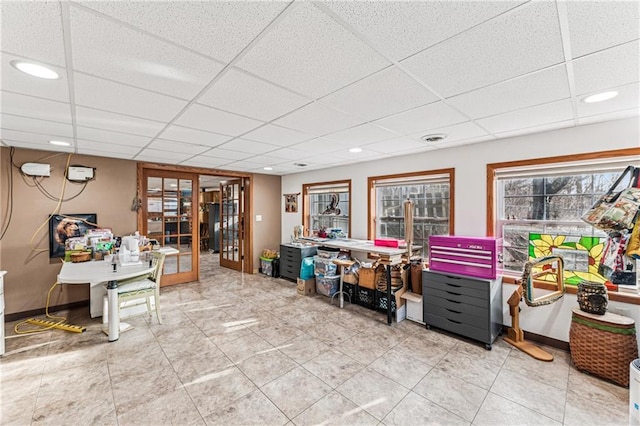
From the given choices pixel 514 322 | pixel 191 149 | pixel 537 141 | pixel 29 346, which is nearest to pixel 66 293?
pixel 29 346

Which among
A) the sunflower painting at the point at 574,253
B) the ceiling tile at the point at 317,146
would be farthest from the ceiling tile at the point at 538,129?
the ceiling tile at the point at 317,146

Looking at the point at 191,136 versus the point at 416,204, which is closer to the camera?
the point at 191,136

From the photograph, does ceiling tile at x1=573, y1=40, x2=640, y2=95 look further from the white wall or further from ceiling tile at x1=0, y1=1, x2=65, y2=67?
ceiling tile at x1=0, y1=1, x2=65, y2=67

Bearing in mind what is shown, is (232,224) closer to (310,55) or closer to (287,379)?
(287,379)

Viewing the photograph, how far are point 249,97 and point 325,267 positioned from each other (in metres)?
3.18

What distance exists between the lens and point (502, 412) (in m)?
1.95

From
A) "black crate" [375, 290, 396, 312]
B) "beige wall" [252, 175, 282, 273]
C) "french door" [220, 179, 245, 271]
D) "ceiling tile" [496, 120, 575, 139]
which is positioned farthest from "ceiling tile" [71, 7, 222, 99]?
"french door" [220, 179, 245, 271]

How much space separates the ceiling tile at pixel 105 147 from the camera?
11.2 ft

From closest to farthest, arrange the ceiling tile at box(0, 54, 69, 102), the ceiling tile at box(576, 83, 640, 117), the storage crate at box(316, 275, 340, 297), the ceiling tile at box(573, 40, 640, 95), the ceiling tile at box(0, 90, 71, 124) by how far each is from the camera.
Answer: the ceiling tile at box(573, 40, 640, 95) < the ceiling tile at box(0, 54, 69, 102) < the ceiling tile at box(576, 83, 640, 117) < the ceiling tile at box(0, 90, 71, 124) < the storage crate at box(316, 275, 340, 297)

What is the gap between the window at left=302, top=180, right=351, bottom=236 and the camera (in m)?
5.30

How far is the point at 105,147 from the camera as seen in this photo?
12.0 ft

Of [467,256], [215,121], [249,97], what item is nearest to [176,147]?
[215,121]

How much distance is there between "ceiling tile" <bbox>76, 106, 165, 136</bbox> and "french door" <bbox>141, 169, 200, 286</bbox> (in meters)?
2.33

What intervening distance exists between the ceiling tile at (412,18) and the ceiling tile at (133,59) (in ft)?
2.83
